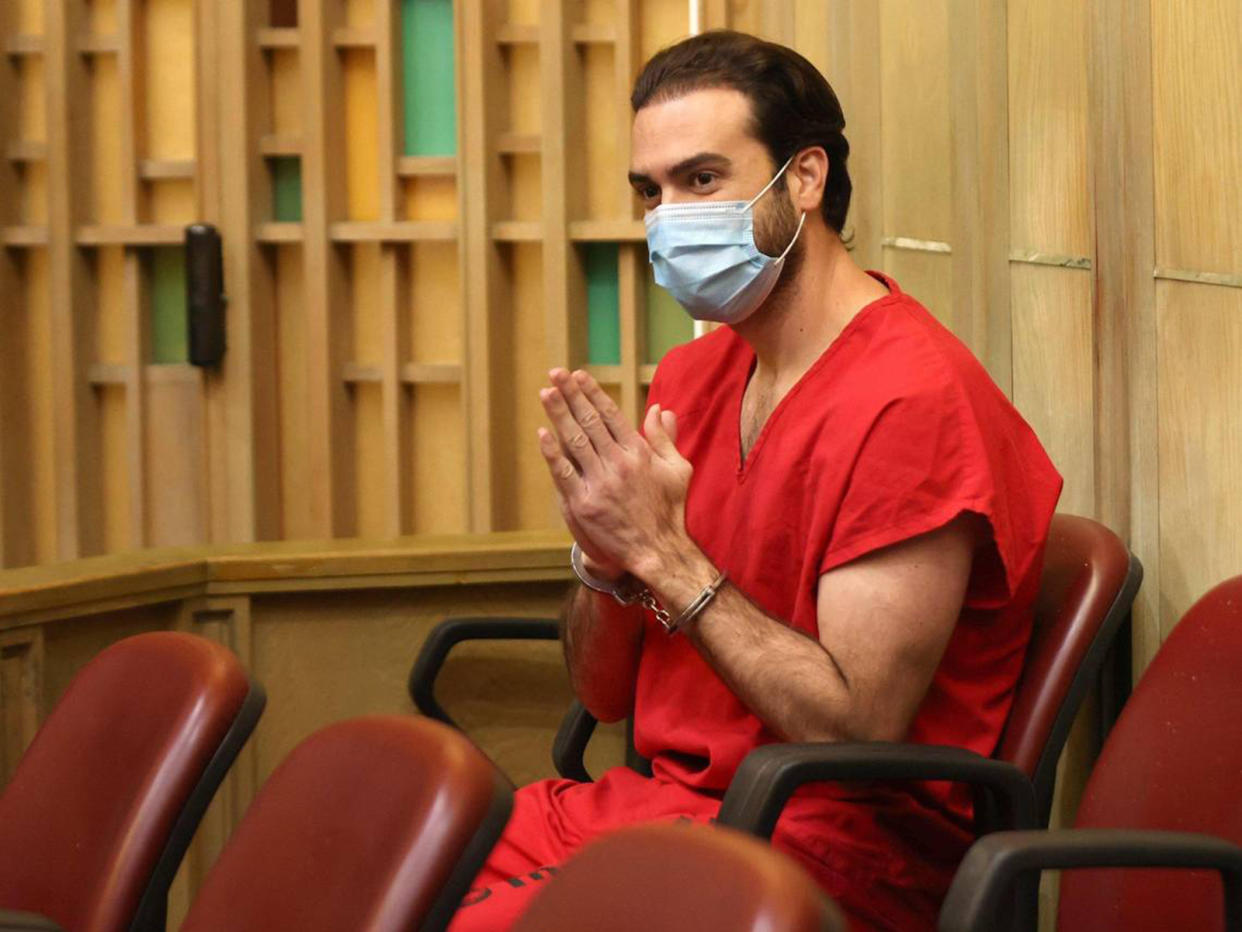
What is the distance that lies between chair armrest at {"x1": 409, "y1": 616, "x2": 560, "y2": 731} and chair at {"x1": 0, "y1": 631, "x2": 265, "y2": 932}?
772 mm

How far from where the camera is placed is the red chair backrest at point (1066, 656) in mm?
2000

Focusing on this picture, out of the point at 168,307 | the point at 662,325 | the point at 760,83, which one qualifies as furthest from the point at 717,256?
the point at 168,307

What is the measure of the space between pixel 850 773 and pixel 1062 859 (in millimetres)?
294

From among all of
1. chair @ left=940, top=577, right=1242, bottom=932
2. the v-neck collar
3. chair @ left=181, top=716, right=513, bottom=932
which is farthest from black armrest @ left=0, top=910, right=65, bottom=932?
the v-neck collar

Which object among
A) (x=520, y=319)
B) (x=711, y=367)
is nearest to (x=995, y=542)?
(x=711, y=367)

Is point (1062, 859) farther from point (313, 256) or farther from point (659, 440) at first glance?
point (313, 256)

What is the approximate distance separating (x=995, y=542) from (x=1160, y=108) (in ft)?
1.79

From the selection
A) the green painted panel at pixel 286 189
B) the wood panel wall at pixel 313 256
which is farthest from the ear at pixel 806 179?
the green painted panel at pixel 286 189

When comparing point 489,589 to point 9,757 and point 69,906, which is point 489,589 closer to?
point 9,757

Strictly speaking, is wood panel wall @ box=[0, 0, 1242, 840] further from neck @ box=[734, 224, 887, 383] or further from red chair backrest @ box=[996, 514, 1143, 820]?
red chair backrest @ box=[996, 514, 1143, 820]

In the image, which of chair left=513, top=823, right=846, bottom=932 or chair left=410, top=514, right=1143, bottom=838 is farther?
chair left=410, top=514, right=1143, bottom=838

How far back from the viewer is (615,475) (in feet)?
6.50

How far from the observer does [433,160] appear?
4293 millimetres

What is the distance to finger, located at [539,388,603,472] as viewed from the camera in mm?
1989
